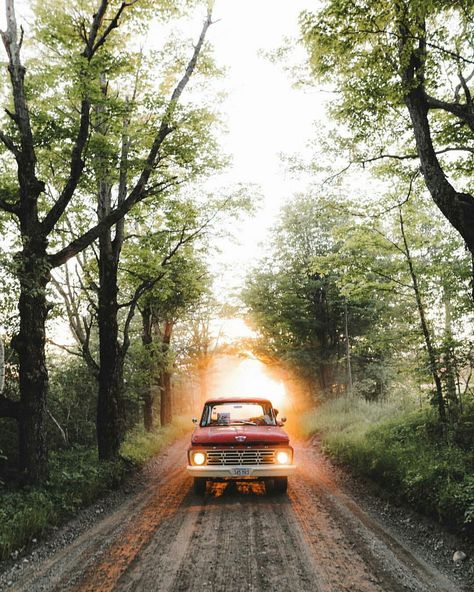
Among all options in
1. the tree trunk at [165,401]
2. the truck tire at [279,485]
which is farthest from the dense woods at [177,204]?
the tree trunk at [165,401]

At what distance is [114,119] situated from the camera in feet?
27.7

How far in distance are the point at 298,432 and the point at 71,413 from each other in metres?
9.67

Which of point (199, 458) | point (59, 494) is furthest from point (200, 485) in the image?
point (59, 494)

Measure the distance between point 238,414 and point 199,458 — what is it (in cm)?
161

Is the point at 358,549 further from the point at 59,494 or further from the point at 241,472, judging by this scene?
the point at 59,494

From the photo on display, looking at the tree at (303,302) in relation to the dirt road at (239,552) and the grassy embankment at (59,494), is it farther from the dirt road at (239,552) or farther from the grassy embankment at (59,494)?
the dirt road at (239,552)

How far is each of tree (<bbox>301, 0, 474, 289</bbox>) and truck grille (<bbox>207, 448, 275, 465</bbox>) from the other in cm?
503

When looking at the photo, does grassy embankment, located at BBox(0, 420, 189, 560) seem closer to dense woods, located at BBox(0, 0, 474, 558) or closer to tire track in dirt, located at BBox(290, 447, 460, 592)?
dense woods, located at BBox(0, 0, 474, 558)

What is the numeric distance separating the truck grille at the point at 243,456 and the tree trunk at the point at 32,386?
3252 mm

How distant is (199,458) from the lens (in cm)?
731

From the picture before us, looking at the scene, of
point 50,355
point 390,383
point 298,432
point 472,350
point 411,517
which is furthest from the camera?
point 390,383

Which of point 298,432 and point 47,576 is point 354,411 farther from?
point 47,576

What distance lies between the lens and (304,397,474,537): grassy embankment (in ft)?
18.2

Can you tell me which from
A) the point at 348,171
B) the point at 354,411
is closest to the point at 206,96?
the point at 348,171
